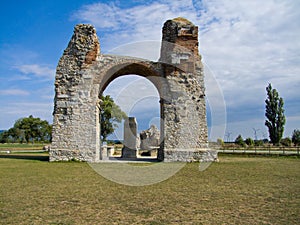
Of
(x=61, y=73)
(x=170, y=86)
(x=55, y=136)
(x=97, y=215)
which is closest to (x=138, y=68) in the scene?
(x=170, y=86)

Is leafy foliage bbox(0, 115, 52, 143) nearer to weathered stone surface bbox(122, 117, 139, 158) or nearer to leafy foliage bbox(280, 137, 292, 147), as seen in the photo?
weathered stone surface bbox(122, 117, 139, 158)

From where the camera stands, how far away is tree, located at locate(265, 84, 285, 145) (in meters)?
32.2

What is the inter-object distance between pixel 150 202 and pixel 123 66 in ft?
33.9

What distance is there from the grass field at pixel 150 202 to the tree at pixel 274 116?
91.4 feet

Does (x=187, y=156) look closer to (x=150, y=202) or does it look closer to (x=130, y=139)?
(x=130, y=139)

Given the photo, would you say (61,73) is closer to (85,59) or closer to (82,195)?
(85,59)

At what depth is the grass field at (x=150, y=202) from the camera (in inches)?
151

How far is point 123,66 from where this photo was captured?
46.6ft

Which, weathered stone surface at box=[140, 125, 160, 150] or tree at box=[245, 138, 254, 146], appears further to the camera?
tree at box=[245, 138, 254, 146]

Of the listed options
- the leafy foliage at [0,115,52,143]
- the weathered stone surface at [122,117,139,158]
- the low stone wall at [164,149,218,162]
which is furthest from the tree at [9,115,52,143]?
the low stone wall at [164,149,218,162]

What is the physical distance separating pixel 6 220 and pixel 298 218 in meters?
4.20

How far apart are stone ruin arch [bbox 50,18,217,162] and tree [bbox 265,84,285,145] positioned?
2254 centimetres

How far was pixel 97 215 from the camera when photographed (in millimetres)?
4027

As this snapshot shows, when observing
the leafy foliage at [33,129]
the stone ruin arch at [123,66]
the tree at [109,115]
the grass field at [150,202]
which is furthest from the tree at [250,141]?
the leafy foliage at [33,129]
